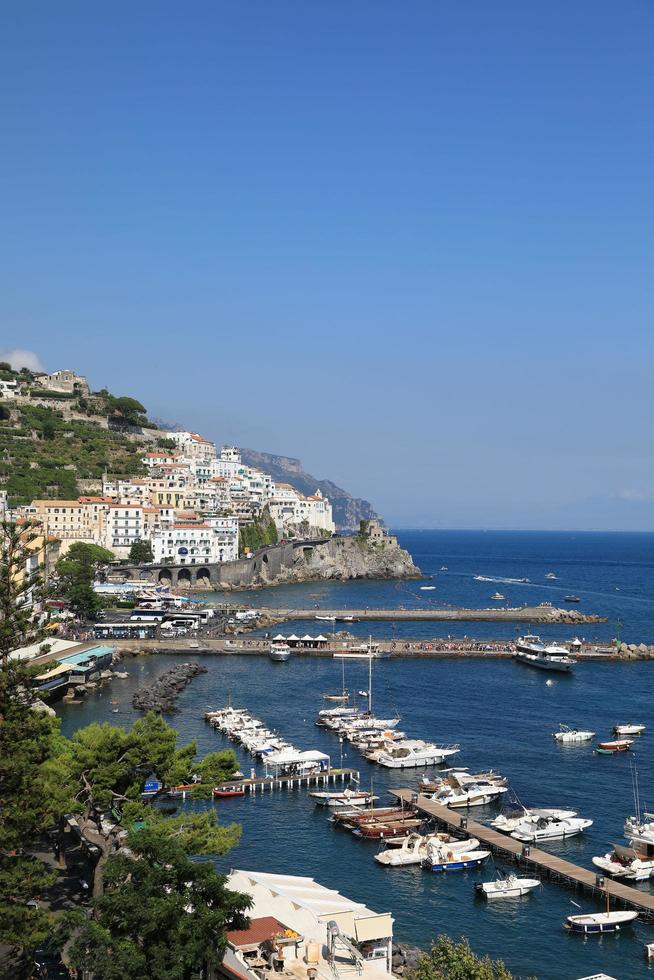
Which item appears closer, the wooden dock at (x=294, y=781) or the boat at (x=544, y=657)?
the wooden dock at (x=294, y=781)

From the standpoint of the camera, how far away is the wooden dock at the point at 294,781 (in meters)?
35.5

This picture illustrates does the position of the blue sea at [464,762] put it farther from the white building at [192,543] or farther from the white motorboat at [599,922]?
the white building at [192,543]

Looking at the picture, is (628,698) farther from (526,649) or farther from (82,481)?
(82,481)

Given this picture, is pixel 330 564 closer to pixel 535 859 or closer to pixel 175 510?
pixel 175 510

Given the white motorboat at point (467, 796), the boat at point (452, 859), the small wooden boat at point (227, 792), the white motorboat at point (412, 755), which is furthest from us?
the white motorboat at point (412, 755)

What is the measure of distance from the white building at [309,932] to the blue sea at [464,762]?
7.56 feet

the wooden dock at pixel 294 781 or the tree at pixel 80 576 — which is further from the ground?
the tree at pixel 80 576

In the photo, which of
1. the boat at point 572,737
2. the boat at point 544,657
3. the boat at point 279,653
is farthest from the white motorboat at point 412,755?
the boat at point 279,653

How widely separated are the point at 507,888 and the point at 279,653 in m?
38.3

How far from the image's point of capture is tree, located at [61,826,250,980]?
1563cm

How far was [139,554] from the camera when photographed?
9681 centimetres

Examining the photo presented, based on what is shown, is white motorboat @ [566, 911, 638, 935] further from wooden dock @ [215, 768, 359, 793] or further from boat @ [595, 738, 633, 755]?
boat @ [595, 738, 633, 755]

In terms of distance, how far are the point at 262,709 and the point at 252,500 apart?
288ft

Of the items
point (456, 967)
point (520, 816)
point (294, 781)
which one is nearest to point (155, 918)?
point (456, 967)
